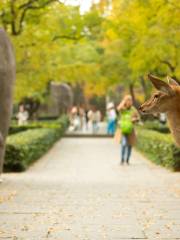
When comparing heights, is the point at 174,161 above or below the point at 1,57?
below

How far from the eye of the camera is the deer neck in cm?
703

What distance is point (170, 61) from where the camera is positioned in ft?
86.3

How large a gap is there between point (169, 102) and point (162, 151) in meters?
11.6

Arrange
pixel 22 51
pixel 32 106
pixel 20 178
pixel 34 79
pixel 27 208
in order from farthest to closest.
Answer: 1. pixel 32 106
2. pixel 34 79
3. pixel 22 51
4. pixel 20 178
5. pixel 27 208

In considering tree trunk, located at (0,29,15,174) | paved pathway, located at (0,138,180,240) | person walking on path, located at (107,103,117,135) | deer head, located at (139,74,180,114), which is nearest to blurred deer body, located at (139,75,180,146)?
deer head, located at (139,74,180,114)

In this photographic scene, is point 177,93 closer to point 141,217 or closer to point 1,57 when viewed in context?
point 141,217

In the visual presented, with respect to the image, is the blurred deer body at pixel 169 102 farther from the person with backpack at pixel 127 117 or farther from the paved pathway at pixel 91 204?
the person with backpack at pixel 127 117

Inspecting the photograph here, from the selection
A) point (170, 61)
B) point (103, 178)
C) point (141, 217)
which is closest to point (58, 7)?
point (170, 61)

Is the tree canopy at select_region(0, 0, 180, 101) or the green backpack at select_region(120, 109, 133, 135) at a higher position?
the tree canopy at select_region(0, 0, 180, 101)

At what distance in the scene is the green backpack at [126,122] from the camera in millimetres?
18594

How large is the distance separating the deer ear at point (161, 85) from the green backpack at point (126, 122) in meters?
11.4

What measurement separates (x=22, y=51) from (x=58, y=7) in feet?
7.68

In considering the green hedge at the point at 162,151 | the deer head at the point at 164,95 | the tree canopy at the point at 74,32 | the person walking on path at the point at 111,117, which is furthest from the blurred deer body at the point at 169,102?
the person walking on path at the point at 111,117

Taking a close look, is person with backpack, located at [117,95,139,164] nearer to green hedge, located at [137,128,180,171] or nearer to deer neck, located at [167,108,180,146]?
green hedge, located at [137,128,180,171]
